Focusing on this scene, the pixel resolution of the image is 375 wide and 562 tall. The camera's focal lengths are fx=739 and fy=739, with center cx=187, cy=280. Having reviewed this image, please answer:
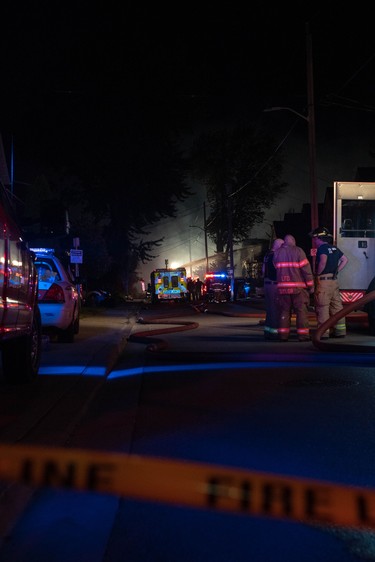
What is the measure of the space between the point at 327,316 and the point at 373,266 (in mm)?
2529

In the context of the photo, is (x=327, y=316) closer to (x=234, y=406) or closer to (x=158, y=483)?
(x=234, y=406)

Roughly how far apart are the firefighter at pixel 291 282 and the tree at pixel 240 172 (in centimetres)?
5635

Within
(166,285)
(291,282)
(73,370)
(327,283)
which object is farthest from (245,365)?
(166,285)

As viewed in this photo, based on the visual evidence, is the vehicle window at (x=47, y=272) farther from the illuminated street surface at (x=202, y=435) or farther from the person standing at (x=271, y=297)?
the person standing at (x=271, y=297)

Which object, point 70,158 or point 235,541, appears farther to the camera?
point 70,158

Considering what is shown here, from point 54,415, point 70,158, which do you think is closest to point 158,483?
point 54,415

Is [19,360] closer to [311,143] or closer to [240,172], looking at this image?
[311,143]

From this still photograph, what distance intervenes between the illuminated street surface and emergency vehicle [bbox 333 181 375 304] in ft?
13.8

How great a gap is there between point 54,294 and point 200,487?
11.9 meters

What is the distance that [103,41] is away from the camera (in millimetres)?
49844

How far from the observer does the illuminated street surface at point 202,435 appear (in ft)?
12.3

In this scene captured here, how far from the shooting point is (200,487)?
2045 mm

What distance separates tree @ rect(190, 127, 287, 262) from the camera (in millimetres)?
71125

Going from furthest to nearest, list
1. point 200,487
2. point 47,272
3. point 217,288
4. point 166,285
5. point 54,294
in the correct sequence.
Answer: point 166,285 < point 217,288 < point 47,272 < point 54,294 < point 200,487
